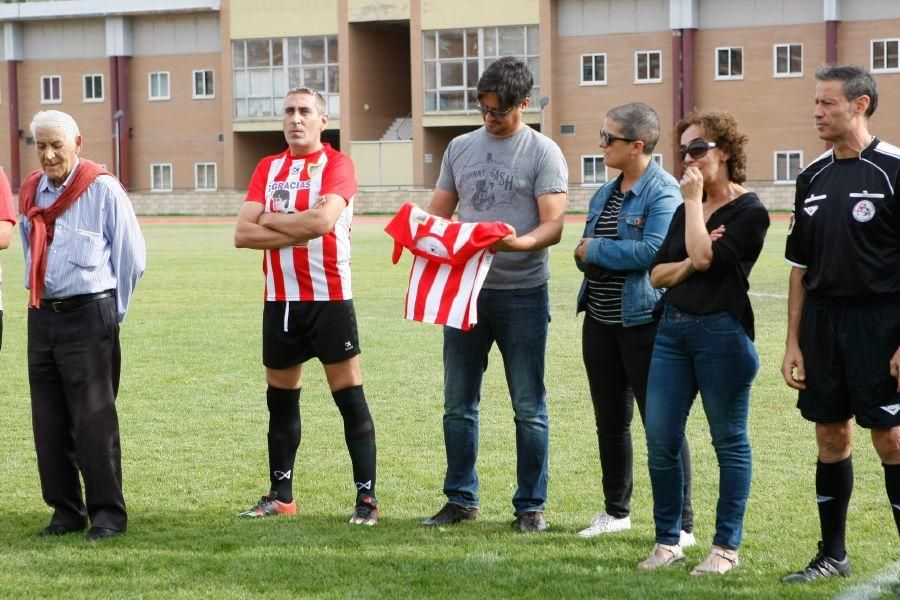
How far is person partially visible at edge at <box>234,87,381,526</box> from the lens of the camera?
19.4 feet

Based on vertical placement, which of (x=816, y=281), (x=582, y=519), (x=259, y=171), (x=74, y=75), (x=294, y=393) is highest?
(x=74, y=75)

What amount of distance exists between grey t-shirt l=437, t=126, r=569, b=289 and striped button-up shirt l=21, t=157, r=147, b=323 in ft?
5.16

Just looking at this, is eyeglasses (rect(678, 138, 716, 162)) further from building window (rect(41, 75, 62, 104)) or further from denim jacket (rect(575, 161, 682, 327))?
building window (rect(41, 75, 62, 104))

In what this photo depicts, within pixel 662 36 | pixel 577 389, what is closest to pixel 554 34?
pixel 662 36

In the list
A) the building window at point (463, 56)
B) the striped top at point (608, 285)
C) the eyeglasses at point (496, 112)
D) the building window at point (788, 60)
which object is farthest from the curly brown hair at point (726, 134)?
the building window at point (463, 56)

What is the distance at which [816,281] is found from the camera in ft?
15.9

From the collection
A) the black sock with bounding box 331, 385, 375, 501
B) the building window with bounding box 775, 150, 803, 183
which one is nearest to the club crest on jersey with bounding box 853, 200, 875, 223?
the black sock with bounding box 331, 385, 375, 501

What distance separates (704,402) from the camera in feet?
16.7

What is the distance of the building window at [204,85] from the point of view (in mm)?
58531

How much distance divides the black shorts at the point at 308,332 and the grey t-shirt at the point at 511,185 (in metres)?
0.72

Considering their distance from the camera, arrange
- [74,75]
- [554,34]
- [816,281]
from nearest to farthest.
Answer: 1. [816,281]
2. [554,34]
3. [74,75]

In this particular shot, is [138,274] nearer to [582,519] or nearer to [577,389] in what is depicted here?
[582,519]

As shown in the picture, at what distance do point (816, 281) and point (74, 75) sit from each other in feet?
195

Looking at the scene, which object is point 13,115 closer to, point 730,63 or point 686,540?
point 730,63
